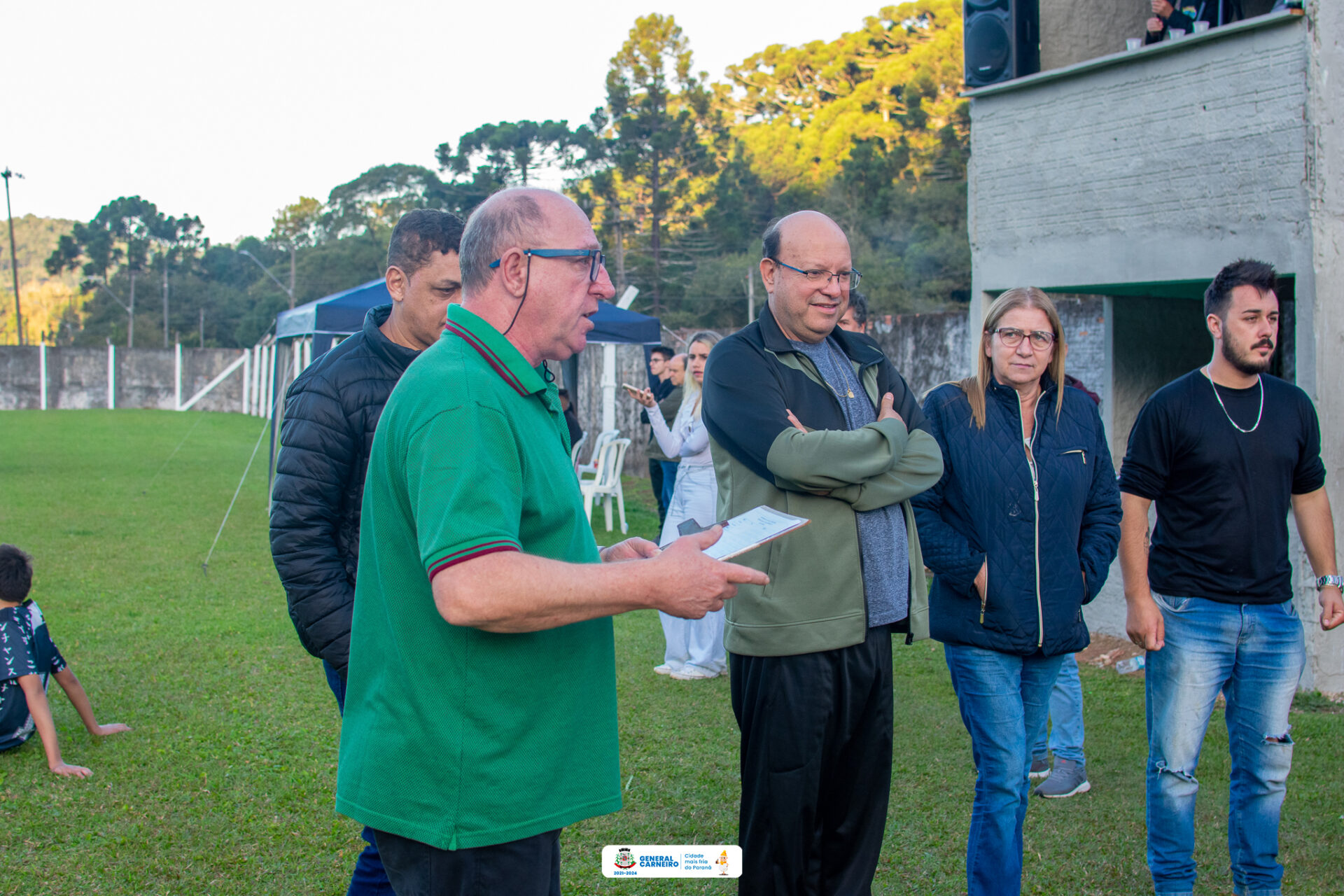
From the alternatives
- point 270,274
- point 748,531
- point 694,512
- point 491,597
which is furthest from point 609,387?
point 270,274

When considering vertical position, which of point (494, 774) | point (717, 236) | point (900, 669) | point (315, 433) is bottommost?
point (900, 669)

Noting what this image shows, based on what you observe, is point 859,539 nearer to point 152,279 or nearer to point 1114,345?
point 1114,345

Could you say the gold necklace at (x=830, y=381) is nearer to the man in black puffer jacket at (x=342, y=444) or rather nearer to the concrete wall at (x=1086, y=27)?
the man in black puffer jacket at (x=342, y=444)

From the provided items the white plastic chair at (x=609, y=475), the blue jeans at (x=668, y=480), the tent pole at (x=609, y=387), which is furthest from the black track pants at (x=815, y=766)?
the tent pole at (x=609, y=387)

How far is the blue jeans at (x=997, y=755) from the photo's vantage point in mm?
3131

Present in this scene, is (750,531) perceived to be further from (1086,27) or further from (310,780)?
(1086,27)

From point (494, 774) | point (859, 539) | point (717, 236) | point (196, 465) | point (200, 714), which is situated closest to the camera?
point (494, 774)

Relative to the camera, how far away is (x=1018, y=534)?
10.7 ft

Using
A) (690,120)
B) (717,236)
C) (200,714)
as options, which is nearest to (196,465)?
(200,714)

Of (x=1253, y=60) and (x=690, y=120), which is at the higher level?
(x=690, y=120)

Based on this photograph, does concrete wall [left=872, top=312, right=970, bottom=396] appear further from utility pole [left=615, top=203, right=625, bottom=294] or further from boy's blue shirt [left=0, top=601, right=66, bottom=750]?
utility pole [left=615, top=203, right=625, bottom=294]

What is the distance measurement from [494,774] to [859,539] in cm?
149

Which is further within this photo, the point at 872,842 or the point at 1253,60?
the point at 1253,60

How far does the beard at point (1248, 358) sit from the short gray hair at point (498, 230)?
8.47 ft
